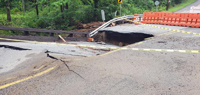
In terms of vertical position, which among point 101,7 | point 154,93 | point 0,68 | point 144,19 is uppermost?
point 101,7

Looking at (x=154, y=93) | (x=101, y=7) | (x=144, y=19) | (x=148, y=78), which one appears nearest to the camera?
(x=154, y=93)

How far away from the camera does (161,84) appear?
429 cm

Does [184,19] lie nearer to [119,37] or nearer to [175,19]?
[175,19]

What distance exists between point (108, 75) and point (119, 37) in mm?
8133

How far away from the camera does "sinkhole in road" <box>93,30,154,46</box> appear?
11703 mm

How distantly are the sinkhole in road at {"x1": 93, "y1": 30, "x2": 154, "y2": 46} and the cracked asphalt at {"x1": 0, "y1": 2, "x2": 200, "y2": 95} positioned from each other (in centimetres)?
501

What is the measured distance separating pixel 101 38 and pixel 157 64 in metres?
7.98

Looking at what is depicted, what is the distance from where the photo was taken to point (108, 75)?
4816mm

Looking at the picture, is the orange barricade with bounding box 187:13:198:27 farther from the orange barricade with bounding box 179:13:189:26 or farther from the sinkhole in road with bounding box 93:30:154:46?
the sinkhole in road with bounding box 93:30:154:46

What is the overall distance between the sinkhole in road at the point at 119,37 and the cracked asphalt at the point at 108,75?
5.01 meters

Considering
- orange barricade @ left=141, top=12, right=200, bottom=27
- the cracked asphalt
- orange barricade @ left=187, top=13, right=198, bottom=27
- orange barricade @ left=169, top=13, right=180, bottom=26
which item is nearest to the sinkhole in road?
the cracked asphalt

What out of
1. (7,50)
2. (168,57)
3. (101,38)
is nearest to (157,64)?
(168,57)

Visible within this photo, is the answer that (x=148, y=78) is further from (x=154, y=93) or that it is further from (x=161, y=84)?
(x=154, y=93)

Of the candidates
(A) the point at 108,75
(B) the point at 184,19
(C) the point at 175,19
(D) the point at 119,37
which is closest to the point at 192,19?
(B) the point at 184,19
